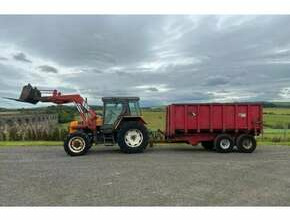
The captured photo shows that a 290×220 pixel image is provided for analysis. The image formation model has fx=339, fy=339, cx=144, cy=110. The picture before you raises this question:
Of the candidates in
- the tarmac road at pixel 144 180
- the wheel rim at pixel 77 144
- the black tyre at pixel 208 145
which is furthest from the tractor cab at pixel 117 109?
the black tyre at pixel 208 145

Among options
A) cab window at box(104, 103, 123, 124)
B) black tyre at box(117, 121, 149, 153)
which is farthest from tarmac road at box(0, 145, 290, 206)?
cab window at box(104, 103, 123, 124)

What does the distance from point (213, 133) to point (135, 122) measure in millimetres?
3581

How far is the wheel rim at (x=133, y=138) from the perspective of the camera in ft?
45.9

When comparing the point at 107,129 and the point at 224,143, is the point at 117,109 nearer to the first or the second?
the point at 107,129

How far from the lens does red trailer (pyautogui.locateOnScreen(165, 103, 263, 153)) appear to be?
14797 mm

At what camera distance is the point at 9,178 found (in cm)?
918

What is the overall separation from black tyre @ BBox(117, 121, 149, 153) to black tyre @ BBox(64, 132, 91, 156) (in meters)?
1.35

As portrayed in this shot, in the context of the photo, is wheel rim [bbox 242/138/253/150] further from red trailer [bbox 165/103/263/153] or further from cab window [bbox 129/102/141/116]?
cab window [bbox 129/102/141/116]

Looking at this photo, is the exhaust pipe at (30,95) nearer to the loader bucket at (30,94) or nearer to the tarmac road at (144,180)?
the loader bucket at (30,94)

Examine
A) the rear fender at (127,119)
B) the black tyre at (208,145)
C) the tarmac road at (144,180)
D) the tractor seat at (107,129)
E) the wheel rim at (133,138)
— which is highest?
the rear fender at (127,119)

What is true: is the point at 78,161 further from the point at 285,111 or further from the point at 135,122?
the point at 285,111

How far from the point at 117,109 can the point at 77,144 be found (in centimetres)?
218

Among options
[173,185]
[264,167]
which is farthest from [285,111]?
[173,185]

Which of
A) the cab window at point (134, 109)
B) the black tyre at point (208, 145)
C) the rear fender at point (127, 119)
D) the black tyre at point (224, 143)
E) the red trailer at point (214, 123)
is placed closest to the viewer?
the rear fender at point (127, 119)
